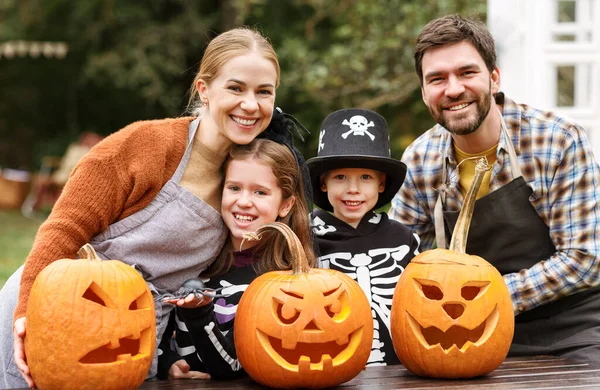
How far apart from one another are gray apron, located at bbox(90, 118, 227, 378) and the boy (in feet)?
1.72

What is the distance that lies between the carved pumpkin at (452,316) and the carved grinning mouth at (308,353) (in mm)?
279

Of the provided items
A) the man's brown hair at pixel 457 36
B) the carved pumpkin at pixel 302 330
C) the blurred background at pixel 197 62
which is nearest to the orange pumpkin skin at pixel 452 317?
the carved pumpkin at pixel 302 330

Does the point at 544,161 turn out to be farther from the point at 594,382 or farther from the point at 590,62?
the point at 590,62

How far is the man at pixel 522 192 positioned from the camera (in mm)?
3684

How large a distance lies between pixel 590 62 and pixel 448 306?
4689 mm

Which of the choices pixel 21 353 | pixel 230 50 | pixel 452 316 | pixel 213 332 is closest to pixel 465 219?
pixel 452 316

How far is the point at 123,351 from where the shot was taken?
104 inches

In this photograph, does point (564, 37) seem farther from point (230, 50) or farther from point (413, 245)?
point (230, 50)

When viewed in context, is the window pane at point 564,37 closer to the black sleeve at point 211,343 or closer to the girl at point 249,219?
the girl at point 249,219

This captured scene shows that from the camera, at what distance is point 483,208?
3760 mm

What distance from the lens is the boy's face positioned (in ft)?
11.8

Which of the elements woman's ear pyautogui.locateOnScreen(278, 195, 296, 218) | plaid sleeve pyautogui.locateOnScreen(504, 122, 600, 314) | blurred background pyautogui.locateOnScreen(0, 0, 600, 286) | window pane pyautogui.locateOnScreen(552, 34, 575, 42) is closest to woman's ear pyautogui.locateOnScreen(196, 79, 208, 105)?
woman's ear pyautogui.locateOnScreen(278, 195, 296, 218)

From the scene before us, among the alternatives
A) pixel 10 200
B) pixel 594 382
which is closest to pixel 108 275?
pixel 594 382

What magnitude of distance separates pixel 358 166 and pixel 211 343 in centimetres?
115
